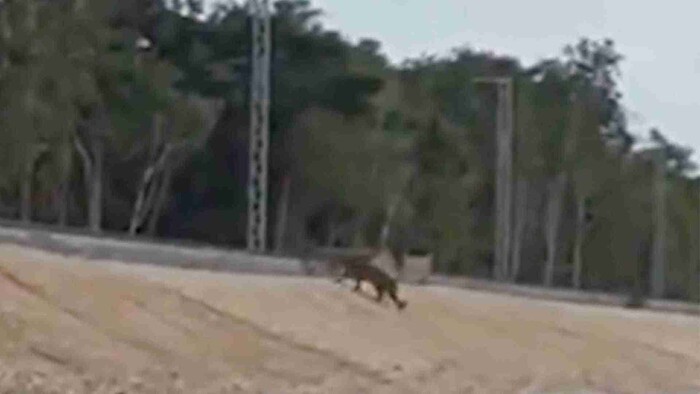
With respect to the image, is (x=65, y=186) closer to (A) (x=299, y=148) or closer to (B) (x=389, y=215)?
(A) (x=299, y=148)

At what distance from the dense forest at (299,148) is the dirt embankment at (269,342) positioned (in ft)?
98.7

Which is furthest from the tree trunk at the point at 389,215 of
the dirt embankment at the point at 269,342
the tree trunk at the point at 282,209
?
the dirt embankment at the point at 269,342

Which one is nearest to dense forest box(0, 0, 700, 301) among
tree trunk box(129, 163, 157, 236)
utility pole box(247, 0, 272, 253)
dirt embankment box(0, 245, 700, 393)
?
tree trunk box(129, 163, 157, 236)

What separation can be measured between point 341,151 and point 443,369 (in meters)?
59.5

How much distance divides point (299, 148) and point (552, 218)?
80.5ft

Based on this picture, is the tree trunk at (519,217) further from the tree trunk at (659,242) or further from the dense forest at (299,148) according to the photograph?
the tree trunk at (659,242)

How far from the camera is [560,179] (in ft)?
384

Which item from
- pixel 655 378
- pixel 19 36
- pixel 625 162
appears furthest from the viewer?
pixel 625 162

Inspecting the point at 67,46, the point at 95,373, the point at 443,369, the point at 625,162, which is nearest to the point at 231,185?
the point at 67,46

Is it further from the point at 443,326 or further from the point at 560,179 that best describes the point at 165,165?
the point at 443,326

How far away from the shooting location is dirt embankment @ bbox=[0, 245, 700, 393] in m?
27.1

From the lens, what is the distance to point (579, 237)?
115250 mm

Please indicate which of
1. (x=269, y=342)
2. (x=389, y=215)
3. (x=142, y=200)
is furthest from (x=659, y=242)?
(x=269, y=342)

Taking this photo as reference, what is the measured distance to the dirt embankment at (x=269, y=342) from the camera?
27.1 meters
